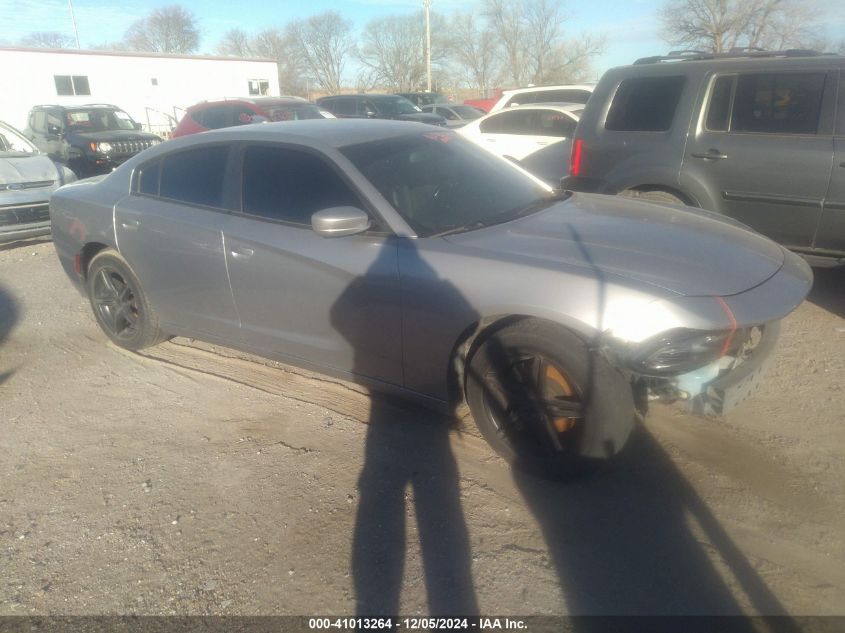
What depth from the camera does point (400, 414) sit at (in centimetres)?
369

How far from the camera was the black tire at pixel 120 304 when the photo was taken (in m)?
4.44

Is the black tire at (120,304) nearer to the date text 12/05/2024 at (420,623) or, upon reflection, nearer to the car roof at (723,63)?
the date text 12/05/2024 at (420,623)

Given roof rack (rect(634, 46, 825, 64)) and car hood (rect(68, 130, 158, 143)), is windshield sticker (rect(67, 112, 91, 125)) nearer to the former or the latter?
car hood (rect(68, 130, 158, 143))

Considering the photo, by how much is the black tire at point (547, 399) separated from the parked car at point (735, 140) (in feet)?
9.82

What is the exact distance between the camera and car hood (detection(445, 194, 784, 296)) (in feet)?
9.03

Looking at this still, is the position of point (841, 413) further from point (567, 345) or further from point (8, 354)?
point (8, 354)

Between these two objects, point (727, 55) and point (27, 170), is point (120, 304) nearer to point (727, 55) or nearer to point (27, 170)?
point (27, 170)

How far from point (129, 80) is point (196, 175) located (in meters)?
25.8

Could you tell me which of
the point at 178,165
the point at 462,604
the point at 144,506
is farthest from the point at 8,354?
the point at 462,604

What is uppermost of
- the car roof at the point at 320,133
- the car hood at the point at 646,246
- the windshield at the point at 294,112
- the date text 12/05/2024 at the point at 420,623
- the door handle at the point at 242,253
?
the car roof at the point at 320,133

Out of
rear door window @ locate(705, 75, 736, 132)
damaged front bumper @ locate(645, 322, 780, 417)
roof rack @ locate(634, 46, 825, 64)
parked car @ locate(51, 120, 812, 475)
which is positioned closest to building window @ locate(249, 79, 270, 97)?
roof rack @ locate(634, 46, 825, 64)

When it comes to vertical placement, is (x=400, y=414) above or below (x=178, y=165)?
below

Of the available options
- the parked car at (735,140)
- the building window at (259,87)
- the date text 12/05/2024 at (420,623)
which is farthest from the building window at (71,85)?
the date text 12/05/2024 at (420,623)

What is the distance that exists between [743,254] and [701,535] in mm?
1369
